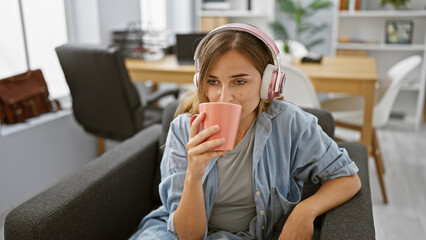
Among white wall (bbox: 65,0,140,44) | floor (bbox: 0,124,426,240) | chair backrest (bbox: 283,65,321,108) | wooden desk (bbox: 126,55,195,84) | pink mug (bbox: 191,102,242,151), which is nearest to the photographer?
pink mug (bbox: 191,102,242,151)

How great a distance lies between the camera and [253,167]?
1.07 m

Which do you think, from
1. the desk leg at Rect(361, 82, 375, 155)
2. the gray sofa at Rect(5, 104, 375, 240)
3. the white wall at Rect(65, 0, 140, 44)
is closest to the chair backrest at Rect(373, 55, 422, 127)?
the desk leg at Rect(361, 82, 375, 155)

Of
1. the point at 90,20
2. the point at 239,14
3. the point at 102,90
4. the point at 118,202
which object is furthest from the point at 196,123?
the point at 239,14

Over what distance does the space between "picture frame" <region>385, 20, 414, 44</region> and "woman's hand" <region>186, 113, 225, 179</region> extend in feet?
12.4

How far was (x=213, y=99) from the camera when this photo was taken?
3.19 feet

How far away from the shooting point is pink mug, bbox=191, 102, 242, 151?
31.9 inches

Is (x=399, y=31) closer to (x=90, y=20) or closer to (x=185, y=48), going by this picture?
(x=185, y=48)

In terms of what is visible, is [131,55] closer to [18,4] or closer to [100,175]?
[18,4]

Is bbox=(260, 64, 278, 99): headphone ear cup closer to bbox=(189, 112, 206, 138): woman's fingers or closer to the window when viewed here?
bbox=(189, 112, 206, 138): woman's fingers

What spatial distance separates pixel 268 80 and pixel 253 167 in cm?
25

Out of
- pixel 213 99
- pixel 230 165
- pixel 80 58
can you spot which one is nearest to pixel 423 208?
pixel 230 165

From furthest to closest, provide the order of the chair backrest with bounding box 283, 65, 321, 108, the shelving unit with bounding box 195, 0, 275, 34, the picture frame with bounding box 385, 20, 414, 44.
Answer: the shelving unit with bounding box 195, 0, 275, 34 < the picture frame with bounding box 385, 20, 414, 44 < the chair backrest with bounding box 283, 65, 321, 108

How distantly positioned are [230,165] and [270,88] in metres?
0.26

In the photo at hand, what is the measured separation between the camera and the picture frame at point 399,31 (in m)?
3.95
